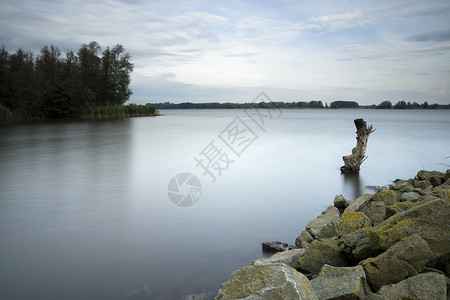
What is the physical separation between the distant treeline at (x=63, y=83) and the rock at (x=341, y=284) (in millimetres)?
43166

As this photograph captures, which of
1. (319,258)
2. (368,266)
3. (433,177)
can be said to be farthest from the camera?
(433,177)

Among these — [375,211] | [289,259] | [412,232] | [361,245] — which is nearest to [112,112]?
[375,211]

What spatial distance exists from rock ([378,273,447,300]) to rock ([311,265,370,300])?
208 mm

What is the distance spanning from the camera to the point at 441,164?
1384 centimetres

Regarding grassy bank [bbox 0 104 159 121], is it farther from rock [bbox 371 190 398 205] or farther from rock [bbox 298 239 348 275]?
rock [bbox 298 239 348 275]

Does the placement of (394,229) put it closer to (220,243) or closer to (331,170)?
(220,243)

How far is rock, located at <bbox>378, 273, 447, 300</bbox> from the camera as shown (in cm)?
290

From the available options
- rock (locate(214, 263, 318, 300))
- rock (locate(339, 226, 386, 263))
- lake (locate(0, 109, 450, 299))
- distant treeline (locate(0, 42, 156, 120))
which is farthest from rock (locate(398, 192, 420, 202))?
distant treeline (locate(0, 42, 156, 120))

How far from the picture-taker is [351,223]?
15.1ft

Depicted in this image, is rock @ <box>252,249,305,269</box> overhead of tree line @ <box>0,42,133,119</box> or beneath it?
beneath

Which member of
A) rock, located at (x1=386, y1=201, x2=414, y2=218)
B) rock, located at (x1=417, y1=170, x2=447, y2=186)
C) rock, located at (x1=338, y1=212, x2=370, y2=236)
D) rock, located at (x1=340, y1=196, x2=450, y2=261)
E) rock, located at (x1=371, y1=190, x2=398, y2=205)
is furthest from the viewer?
rock, located at (x1=417, y1=170, x2=447, y2=186)

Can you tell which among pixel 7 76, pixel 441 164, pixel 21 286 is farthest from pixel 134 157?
pixel 7 76

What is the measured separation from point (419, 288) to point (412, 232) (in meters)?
0.82

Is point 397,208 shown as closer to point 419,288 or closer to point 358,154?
point 419,288
